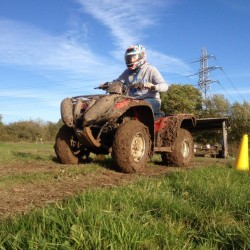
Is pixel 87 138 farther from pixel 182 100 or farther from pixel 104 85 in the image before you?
pixel 182 100

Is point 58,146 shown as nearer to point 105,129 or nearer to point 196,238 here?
point 105,129

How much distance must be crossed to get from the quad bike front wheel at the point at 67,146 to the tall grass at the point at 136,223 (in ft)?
10.4

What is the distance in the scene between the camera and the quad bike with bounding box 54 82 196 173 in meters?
6.13

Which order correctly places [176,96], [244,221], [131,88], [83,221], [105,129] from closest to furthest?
[83,221] < [244,221] < [105,129] < [131,88] < [176,96]

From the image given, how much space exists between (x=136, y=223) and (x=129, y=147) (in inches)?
132

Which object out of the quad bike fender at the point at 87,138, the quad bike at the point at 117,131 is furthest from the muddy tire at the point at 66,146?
the quad bike fender at the point at 87,138

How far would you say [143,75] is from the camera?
7.72 metres

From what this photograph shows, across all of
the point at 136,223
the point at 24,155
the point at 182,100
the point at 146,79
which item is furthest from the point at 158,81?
the point at 182,100

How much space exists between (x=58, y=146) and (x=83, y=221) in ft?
14.3

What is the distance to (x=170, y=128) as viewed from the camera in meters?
7.69

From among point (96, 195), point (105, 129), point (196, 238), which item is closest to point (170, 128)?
point (105, 129)

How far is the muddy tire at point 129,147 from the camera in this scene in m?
6.10

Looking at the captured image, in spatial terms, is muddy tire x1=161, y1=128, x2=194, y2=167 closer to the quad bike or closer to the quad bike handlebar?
the quad bike

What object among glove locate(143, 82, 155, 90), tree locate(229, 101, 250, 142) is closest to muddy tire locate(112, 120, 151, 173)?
glove locate(143, 82, 155, 90)
